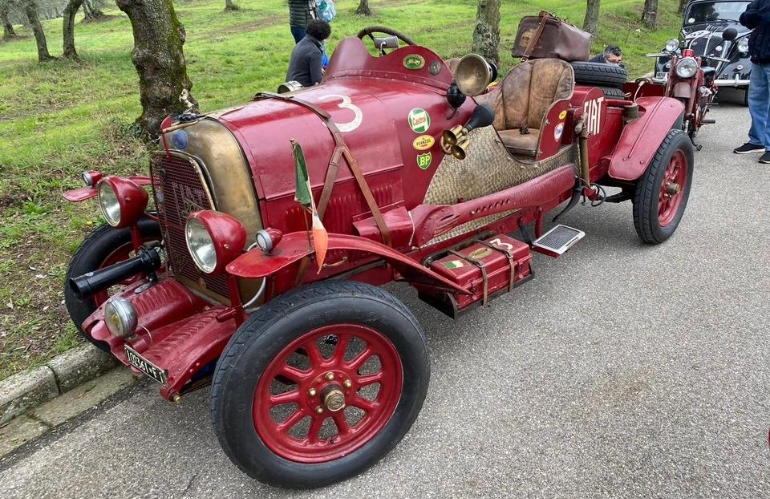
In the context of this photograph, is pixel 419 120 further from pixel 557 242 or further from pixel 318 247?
pixel 557 242

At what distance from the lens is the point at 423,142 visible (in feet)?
9.86

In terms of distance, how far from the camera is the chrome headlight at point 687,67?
20.4 feet

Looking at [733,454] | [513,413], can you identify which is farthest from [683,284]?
[513,413]

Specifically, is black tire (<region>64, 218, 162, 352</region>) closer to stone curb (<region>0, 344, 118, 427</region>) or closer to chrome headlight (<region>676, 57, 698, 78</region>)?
stone curb (<region>0, 344, 118, 427</region>)

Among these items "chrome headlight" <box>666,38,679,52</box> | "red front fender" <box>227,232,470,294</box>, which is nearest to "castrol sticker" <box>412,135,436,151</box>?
"red front fender" <box>227,232,470,294</box>

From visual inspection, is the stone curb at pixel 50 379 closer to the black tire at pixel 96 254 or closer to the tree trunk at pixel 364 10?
the black tire at pixel 96 254

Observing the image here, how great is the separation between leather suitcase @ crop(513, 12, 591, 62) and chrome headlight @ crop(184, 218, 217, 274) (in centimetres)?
330

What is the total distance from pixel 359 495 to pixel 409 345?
2.13ft

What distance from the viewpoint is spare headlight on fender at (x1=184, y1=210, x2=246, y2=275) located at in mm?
2115

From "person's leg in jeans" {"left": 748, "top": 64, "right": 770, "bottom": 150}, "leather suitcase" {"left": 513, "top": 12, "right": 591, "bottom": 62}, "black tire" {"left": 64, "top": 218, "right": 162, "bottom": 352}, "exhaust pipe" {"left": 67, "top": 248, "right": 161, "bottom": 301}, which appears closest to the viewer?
"exhaust pipe" {"left": 67, "top": 248, "right": 161, "bottom": 301}

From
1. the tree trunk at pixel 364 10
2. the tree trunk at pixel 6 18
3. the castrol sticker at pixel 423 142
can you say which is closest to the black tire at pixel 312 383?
the castrol sticker at pixel 423 142

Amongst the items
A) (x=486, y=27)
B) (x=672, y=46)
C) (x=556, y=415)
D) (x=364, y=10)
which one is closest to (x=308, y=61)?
(x=556, y=415)

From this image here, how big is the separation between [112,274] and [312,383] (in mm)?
1231

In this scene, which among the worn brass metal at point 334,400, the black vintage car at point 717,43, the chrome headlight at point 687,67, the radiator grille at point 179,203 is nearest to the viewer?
the worn brass metal at point 334,400
